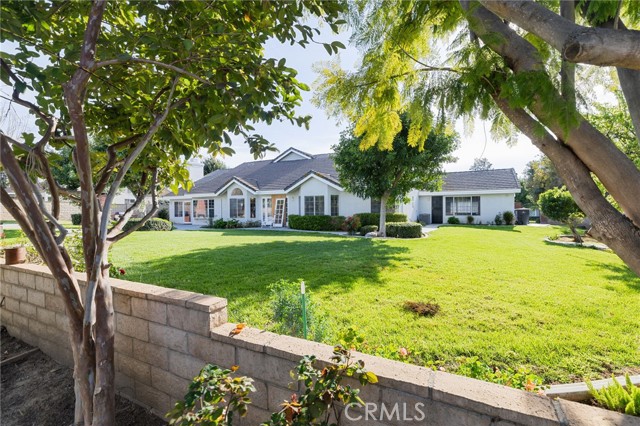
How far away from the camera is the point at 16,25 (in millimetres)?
1726

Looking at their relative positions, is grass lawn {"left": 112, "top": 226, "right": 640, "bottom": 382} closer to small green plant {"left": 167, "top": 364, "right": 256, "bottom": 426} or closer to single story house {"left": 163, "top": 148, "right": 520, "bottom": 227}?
small green plant {"left": 167, "top": 364, "right": 256, "bottom": 426}

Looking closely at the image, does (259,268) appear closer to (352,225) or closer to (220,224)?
(352,225)

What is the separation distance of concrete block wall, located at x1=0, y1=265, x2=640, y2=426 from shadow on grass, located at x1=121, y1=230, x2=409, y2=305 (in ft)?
7.98

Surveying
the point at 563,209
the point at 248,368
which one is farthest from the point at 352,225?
the point at 248,368

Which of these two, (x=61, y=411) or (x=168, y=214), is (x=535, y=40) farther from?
(x=168, y=214)

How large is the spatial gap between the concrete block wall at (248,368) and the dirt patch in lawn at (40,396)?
109 mm

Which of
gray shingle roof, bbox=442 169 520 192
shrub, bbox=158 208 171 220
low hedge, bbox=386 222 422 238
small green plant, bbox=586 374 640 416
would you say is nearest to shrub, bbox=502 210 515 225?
gray shingle roof, bbox=442 169 520 192

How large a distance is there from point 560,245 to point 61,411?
15.7 m

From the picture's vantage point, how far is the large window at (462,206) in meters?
26.1

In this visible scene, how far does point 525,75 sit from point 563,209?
602 inches

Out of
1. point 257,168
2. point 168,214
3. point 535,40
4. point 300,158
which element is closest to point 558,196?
point 535,40

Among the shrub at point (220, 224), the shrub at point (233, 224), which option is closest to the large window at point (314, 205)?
the shrub at point (233, 224)

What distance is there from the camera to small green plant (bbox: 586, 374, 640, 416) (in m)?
1.74

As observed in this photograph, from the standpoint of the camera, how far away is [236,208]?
27.2 meters
